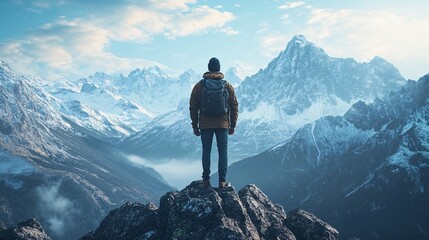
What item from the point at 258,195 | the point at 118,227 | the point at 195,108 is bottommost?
the point at 118,227

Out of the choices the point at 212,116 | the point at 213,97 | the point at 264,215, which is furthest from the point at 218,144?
the point at 264,215

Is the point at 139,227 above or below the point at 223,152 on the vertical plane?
below

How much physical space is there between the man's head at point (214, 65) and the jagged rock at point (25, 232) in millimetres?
14420

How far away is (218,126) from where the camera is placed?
22734 mm

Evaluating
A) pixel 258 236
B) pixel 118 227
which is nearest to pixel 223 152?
pixel 258 236

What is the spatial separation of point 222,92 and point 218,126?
6.16 feet

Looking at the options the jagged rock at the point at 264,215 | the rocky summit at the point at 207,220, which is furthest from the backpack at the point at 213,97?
the jagged rock at the point at 264,215

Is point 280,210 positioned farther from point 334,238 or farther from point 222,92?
point 222,92

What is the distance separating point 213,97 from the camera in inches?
873

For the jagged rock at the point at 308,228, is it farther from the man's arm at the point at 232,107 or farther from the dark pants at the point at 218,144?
the man's arm at the point at 232,107

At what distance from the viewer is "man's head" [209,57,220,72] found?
23005mm

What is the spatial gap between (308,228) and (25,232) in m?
16.5

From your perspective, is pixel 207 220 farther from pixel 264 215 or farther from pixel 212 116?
pixel 212 116

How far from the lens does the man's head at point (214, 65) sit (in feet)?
75.5
